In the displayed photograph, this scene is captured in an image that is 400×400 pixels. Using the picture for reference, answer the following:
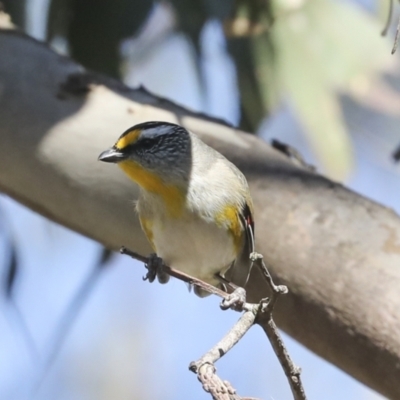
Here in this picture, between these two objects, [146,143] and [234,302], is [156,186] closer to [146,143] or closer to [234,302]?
[146,143]

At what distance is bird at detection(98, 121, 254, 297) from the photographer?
138 centimetres

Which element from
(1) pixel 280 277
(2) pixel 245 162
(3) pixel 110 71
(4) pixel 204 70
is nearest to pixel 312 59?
(4) pixel 204 70

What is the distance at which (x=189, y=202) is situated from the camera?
4.57 ft

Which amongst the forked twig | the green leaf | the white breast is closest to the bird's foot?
the forked twig

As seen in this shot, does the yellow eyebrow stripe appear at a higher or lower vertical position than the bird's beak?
higher

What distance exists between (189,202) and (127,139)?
181 millimetres

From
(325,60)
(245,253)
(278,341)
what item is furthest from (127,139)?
(325,60)

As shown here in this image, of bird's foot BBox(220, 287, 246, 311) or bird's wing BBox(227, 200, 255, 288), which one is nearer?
bird's foot BBox(220, 287, 246, 311)

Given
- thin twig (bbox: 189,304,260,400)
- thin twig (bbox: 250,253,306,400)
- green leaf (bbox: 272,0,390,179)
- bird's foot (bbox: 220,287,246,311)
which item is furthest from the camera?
green leaf (bbox: 272,0,390,179)

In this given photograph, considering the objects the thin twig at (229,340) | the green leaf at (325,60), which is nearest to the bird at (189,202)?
the thin twig at (229,340)

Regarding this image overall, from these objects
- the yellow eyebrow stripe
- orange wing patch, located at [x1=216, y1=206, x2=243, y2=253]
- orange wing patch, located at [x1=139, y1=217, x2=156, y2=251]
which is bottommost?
orange wing patch, located at [x1=139, y1=217, x2=156, y2=251]

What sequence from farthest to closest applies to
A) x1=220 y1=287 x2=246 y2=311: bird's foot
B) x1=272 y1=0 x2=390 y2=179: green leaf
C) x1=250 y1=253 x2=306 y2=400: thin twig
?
x1=272 y1=0 x2=390 y2=179: green leaf, x1=220 y1=287 x2=246 y2=311: bird's foot, x1=250 y1=253 x2=306 y2=400: thin twig

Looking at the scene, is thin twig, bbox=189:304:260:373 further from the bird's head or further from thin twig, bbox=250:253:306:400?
the bird's head

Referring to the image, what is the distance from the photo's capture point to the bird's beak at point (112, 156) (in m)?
1.42
